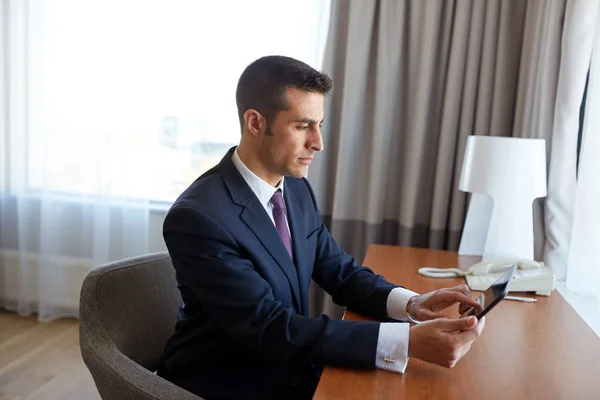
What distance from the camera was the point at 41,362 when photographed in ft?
9.73

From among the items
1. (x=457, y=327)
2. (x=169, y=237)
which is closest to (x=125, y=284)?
(x=169, y=237)

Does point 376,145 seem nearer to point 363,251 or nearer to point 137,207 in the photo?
point 363,251

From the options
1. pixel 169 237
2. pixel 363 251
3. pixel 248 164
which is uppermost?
pixel 248 164

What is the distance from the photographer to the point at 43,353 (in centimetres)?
307

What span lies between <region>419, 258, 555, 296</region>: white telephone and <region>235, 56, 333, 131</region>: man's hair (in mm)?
822

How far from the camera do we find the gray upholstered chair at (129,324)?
119cm

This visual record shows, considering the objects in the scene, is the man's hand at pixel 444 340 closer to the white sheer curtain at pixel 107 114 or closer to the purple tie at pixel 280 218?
the purple tie at pixel 280 218

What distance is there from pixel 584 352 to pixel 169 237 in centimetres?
101

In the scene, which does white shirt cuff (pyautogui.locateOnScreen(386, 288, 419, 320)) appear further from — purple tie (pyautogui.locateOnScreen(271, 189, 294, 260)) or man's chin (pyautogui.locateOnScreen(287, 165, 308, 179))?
man's chin (pyautogui.locateOnScreen(287, 165, 308, 179))

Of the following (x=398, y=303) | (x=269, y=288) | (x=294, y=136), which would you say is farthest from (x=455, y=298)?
(x=294, y=136)

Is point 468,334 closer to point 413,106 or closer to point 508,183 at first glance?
point 508,183

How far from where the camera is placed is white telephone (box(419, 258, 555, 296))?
5.81ft

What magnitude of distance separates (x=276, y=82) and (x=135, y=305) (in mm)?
677

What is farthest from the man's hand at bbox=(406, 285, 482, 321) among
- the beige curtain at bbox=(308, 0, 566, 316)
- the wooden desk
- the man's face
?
the beige curtain at bbox=(308, 0, 566, 316)
